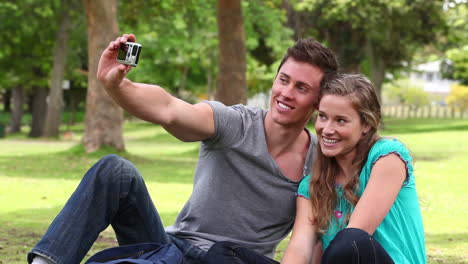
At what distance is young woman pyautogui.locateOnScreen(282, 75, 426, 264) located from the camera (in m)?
3.87

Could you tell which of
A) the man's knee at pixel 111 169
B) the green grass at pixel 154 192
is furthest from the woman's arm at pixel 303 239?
the green grass at pixel 154 192

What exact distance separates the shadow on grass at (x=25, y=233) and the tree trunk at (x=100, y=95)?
8.19 m

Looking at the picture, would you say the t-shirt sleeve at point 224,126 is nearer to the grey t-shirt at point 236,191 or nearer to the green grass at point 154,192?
the grey t-shirt at point 236,191

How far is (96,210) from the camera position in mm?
4078

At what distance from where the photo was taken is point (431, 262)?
7352 millimetres

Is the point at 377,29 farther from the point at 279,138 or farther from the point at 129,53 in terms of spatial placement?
the point at 129,53

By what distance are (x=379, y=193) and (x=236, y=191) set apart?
31.0 inches

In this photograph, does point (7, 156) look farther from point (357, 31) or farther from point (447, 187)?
point (357, 31)

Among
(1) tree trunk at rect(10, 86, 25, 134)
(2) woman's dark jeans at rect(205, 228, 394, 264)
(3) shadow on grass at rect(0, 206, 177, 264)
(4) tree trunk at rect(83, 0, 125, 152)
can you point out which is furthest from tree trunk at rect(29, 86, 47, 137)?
(2) woman's dark jeans at rect(205, 228, 394, 264)

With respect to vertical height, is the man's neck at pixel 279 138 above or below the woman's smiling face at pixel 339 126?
below

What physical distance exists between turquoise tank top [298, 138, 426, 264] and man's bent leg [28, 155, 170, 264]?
3.15ft

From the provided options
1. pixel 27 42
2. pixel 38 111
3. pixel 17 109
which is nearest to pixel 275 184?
pixel 27 42

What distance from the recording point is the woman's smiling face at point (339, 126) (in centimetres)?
405

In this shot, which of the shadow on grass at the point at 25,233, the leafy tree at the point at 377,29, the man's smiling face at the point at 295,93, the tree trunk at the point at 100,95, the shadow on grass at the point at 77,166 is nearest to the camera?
the man's smiling face at the point at 295,93
